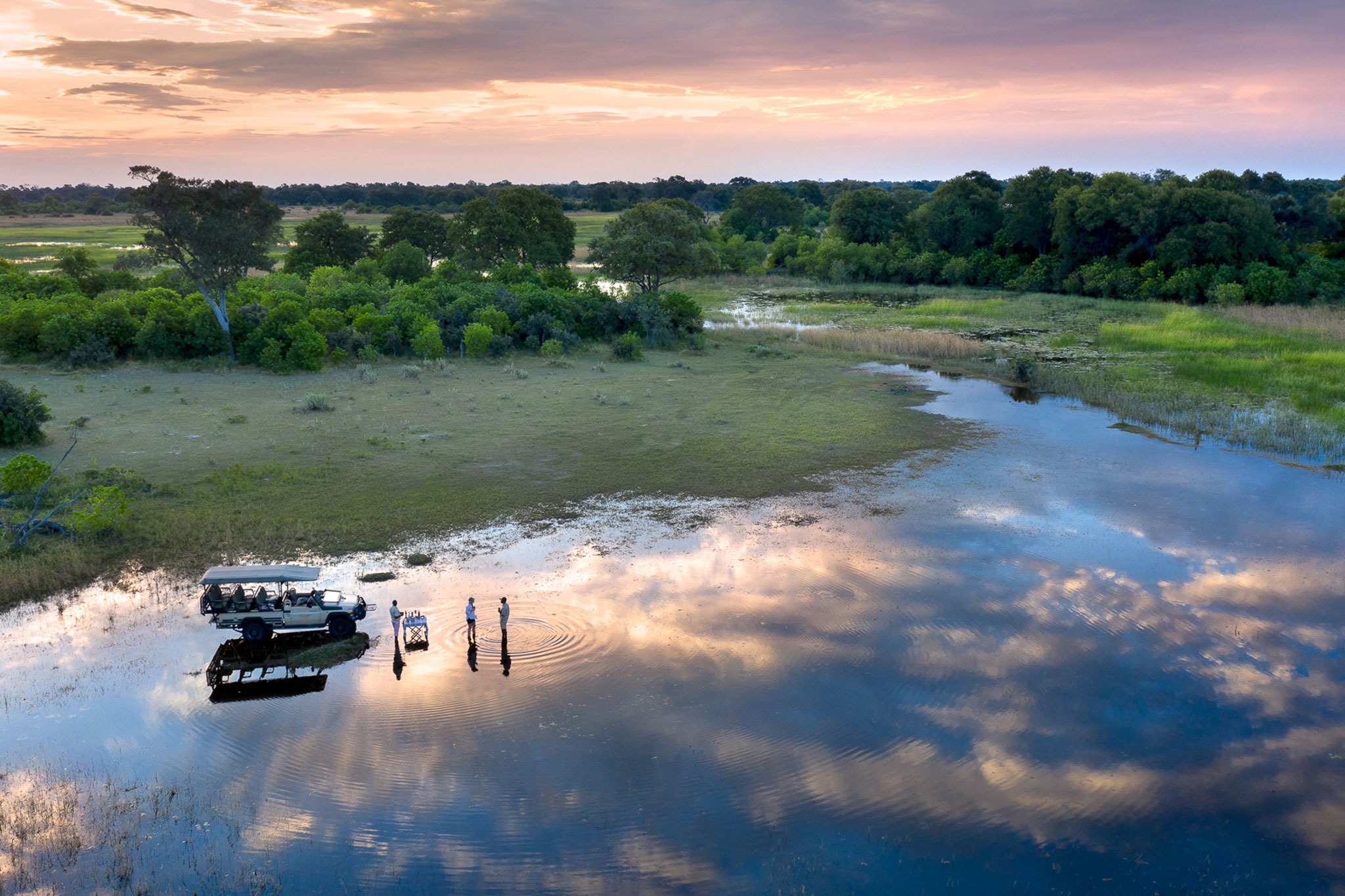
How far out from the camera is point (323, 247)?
234ft

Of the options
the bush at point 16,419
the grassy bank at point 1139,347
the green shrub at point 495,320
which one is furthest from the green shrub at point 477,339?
the bush at point 16,419

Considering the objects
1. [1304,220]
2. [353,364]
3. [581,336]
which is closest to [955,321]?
[581,336]

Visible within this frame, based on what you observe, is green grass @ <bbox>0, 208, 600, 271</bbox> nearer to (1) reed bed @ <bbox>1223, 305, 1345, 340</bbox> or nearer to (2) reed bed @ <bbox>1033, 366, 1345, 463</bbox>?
(2) reed bed @ <bbox>1033, 366, 1345, 463</bbox>

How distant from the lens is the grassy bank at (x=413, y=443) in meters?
22.8

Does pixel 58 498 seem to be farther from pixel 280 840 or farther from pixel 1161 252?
pixel 1161 252

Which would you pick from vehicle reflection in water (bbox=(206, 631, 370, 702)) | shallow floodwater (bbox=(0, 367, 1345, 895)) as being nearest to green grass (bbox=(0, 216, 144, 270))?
vehicle reflection in water (bbox=(206, 631, 370, 702))

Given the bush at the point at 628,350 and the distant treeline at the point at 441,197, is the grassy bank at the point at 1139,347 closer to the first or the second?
the bush at the point at 628,350

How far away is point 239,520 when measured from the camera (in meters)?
23.2

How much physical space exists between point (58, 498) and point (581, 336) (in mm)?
33106

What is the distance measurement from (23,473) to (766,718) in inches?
834

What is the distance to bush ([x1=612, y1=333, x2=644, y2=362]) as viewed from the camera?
49.5 metres

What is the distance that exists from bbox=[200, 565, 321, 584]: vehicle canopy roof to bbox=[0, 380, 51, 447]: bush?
704 inches

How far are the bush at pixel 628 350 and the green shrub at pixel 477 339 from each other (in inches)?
286

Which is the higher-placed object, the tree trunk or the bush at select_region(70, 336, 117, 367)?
the tree trunk
